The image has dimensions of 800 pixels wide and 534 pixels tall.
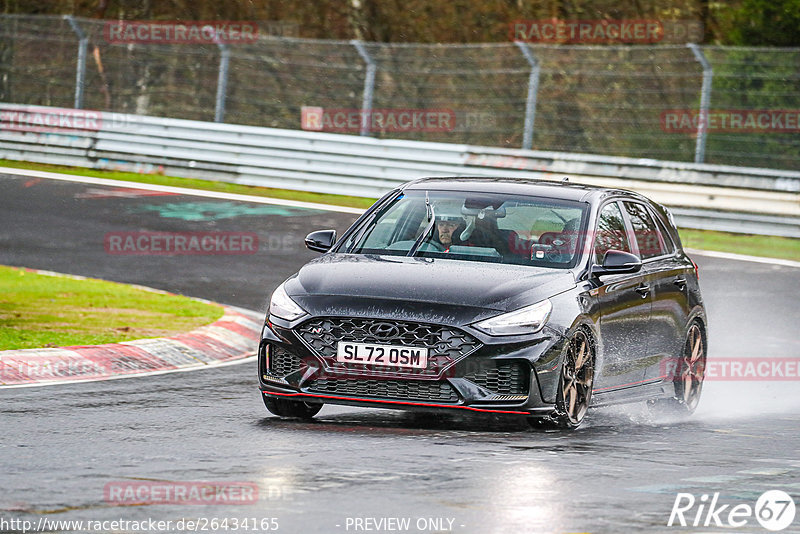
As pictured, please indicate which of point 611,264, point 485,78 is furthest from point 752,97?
point 611,264

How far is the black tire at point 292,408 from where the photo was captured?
9602 mm

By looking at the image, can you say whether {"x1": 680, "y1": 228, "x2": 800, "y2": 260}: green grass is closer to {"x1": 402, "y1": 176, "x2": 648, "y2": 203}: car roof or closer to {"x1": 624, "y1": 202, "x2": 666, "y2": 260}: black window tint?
{"x1": 624, "y1": 202, "x2": 666, "y2": 260}: black window tint

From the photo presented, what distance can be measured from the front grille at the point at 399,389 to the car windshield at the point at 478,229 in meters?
1.16

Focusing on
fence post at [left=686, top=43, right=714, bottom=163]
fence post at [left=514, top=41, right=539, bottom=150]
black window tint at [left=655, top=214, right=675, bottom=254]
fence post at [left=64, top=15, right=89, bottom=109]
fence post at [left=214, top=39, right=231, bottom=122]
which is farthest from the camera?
fence post at [left=64, top=15, right=89, bottom=109]

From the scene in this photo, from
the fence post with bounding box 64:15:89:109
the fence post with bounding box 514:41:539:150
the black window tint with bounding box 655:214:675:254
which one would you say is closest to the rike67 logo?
the black window tint with bounding box 655:214:675:254

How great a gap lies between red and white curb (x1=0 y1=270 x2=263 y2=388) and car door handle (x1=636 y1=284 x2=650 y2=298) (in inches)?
141

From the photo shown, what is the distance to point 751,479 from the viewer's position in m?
7.98

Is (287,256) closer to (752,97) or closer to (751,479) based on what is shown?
(752,97)

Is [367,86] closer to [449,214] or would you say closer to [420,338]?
[449,214]

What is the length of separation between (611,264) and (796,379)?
13.3 feet

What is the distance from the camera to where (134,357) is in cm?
1195

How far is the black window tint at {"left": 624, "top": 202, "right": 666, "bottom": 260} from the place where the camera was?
432 inches

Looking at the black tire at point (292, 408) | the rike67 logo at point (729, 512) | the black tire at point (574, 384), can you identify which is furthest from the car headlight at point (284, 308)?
the rike67 logo at point (729, 512)

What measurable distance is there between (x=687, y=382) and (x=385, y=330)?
10.3 ft
